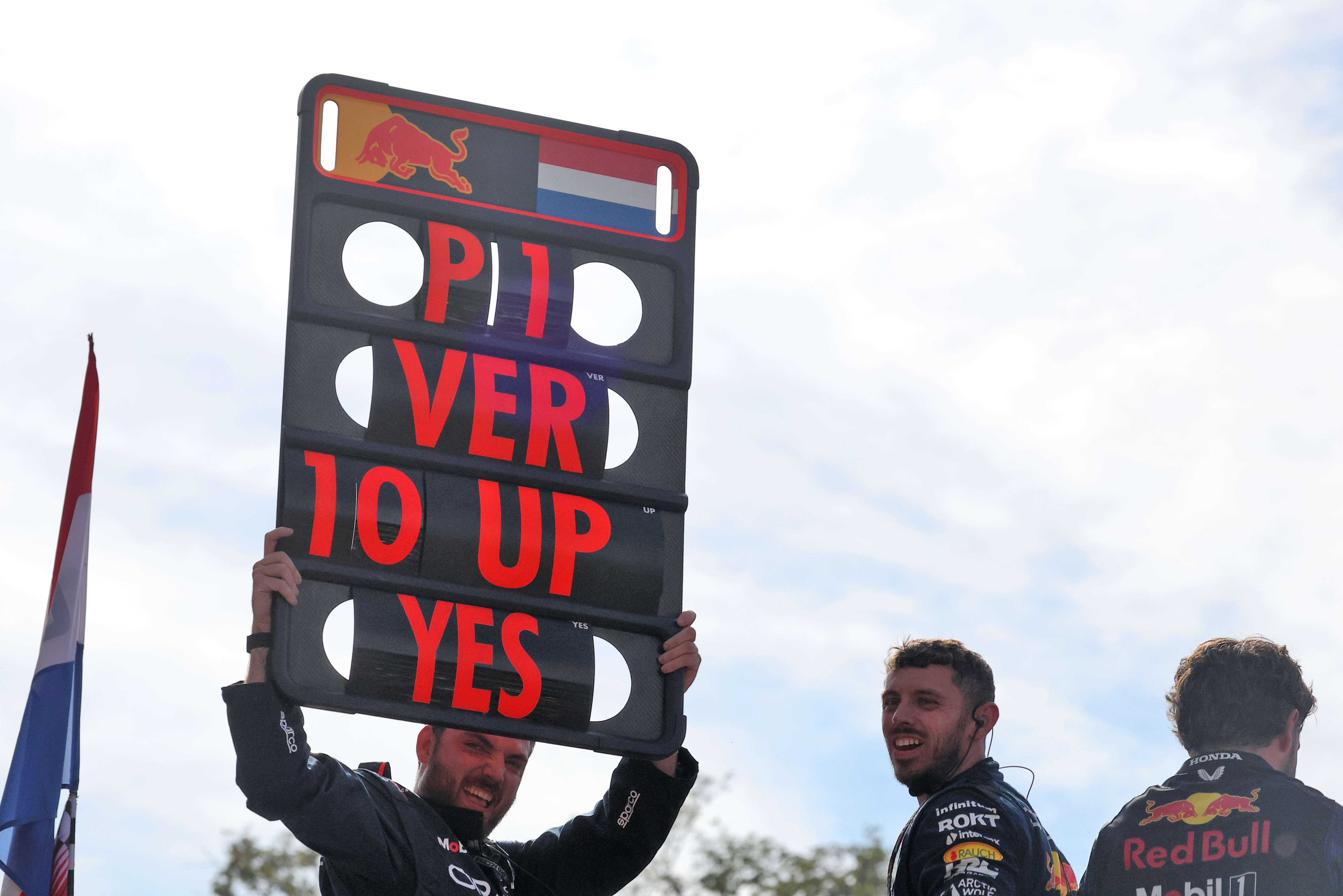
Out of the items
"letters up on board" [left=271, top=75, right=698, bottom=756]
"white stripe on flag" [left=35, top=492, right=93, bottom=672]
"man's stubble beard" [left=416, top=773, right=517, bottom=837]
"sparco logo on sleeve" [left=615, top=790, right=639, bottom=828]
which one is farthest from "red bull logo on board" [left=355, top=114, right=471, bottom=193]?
A: "sparco logo on sleeve" [left=615, top=790, right=639, bottom=828]

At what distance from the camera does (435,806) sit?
5.73 m

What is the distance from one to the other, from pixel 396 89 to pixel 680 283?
115cm

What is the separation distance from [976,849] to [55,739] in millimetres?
3158

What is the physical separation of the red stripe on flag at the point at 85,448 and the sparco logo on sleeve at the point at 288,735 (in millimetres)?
1744

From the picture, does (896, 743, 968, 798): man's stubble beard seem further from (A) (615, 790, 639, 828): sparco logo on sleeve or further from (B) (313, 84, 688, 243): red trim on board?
(B) (313, 84, 688, 243): red trim on board

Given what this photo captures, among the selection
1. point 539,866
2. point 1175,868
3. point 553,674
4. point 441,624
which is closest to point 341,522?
point 441,624

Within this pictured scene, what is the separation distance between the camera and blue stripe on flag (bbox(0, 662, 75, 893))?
5281mm

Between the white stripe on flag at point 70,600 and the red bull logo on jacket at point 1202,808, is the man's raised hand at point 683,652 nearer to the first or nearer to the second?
the red bull logo on jacket at point 1202,808

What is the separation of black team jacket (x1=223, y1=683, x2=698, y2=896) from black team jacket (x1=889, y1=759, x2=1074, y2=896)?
1142mm

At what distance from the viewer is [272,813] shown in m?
4.86

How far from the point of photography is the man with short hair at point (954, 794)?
4559 millimetres

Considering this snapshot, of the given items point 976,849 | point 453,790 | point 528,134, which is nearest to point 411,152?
point 528,134

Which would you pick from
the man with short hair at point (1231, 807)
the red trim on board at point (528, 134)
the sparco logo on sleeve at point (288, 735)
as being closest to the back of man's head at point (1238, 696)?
the man with short hair at point (1231, 807)

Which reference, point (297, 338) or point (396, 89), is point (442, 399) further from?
point (396, 89)
